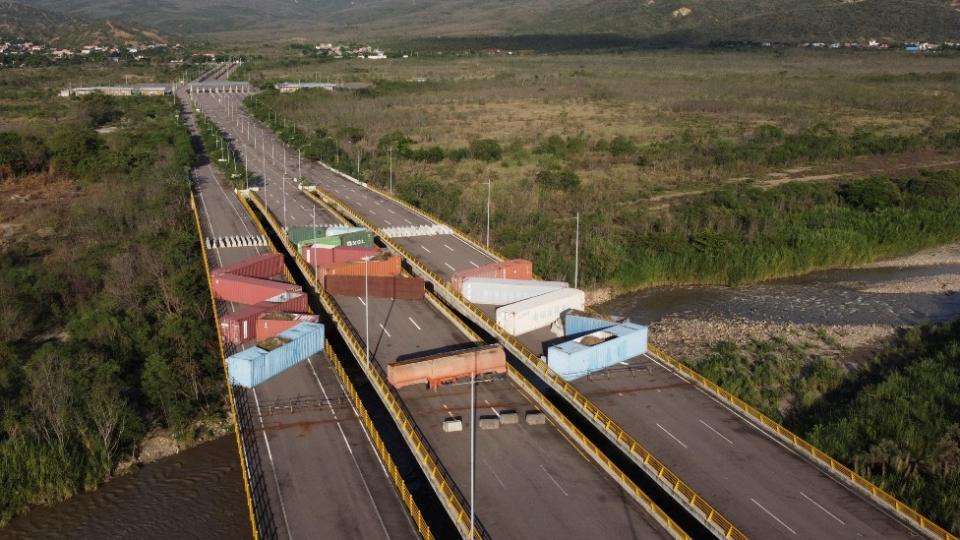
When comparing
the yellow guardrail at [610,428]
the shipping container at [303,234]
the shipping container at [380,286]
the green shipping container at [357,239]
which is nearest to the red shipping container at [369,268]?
the shipping container at [380,286]

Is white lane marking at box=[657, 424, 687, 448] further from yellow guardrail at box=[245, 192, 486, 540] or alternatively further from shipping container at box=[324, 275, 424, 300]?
shipping container at box=[324, 275, 424, 300]

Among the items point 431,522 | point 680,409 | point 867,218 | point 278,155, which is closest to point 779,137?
point 867,218

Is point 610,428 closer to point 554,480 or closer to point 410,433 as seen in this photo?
point 554,480

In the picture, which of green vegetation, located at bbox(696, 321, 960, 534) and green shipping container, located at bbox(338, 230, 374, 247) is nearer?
green vegetation, located at bbox(696, 321, 960, 534)

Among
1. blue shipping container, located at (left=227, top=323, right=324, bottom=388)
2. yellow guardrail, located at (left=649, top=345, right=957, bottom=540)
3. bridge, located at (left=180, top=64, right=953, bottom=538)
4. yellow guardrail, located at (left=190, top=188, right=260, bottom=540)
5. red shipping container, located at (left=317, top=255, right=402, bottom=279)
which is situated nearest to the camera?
yellow guardrail, located at (left=649, top=345, right=957, bottom=540)

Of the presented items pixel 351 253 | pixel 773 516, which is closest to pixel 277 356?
pixel 351 253

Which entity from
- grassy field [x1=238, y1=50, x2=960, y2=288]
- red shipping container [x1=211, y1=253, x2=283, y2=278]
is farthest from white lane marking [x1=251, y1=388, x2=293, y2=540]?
grassy field [x1=238, y1=50, x2=960, y2=288]

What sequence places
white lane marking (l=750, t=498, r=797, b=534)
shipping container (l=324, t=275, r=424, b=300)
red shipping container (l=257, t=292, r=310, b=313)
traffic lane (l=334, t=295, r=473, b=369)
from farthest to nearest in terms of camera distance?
shipping container (l=324, t=275, r=424, b=300) < red shipping container (l=257, t=292, r=310, b=313) < traffic lane (l=334, t=295, r=473, b=369) < white lane marking (l=750, t=498, r=797, b=534)
